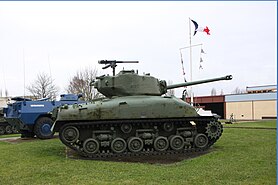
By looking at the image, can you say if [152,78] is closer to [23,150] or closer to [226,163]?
[226,163]

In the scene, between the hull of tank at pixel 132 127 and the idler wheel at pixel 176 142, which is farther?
the idler wheel at pixel 176 142

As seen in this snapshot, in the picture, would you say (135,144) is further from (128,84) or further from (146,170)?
(146,170)

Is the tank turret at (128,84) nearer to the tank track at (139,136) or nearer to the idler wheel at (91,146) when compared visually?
the tank track at (139,136)

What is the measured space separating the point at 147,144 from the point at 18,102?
33.3 ft

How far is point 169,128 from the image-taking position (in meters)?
12.4

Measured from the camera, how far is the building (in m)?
45.5

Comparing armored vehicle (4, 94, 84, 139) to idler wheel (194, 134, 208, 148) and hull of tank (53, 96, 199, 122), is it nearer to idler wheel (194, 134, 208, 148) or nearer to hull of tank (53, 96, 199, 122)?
hull of tank (53, 96, 199, 122)

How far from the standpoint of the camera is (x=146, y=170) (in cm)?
902

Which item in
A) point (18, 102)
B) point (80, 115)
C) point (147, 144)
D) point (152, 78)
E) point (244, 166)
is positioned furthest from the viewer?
point (18, 102)

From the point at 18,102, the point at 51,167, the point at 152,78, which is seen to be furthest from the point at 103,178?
the point at 18,102

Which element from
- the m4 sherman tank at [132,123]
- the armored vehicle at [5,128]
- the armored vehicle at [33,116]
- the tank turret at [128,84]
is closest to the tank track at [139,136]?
the m4 sherman tank at [132,123]

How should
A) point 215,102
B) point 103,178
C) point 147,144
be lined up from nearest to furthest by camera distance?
point 103,178, point 147,144, point 215,102

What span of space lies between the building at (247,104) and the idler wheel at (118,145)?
32.7 metres

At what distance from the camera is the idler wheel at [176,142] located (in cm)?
1215
